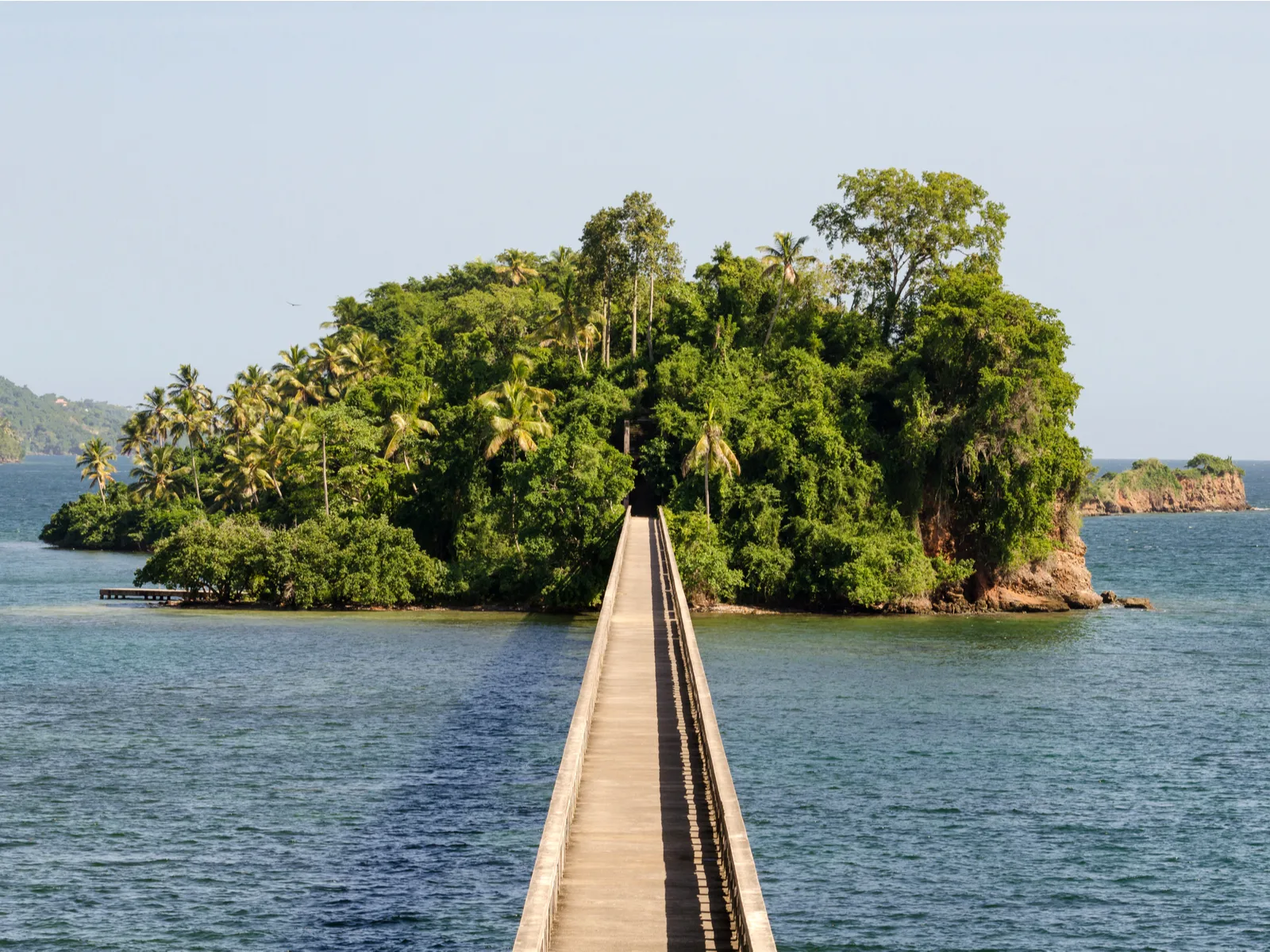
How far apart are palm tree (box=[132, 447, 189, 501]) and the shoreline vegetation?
2452cm

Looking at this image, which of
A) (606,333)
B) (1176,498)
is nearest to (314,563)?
(606,333)

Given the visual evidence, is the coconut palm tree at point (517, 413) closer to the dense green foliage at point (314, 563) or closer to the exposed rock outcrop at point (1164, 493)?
the dense green foliage at point (314, 563)

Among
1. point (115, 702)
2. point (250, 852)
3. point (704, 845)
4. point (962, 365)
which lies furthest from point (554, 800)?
point (962, 365)

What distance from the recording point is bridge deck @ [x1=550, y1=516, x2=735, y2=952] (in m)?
12.9

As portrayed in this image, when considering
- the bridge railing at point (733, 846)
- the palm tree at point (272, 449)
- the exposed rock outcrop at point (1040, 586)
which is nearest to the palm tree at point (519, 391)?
the palm tree at point (272, 449)

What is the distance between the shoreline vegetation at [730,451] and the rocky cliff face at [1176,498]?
296 feet

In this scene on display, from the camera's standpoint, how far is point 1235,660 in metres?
45.7

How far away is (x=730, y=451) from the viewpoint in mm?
56969

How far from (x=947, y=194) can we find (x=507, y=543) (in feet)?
83.2

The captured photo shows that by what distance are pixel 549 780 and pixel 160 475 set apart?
72.0 meters

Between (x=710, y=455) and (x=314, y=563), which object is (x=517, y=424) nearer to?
(x=710, y=455)

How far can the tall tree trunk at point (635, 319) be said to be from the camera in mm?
65769

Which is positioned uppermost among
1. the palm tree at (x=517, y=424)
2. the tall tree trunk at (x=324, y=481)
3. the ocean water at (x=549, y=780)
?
the palm tree at (x=517, y=424)

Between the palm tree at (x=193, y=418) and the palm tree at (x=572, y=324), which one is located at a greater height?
the palm tree at (x=572, y=324)
